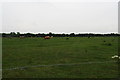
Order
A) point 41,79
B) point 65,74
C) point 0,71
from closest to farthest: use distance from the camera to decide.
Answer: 1. point 41,79
2. point 65,74
3. point 0,71

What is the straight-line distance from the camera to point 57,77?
10.2m

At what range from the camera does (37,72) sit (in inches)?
455

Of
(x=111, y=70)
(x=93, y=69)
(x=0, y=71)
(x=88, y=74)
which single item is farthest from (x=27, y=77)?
(x=111, y=70)

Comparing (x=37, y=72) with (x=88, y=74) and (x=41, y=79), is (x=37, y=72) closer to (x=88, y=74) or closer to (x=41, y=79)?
(x=41, y=79)

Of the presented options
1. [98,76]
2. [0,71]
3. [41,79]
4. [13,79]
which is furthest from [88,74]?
[0,71]

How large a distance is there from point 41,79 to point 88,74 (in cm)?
272

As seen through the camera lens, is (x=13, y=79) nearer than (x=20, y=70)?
Yes

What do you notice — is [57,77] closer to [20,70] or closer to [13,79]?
[13,79]

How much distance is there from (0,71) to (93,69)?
5.59 meters

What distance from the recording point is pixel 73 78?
33.0ft

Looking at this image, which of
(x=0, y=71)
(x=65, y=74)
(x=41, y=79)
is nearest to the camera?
(x=41, y=79)

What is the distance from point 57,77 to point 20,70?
2952mm

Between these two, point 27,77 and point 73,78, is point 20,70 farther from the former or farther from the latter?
point 73,78

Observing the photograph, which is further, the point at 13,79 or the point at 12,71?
the point at 12,71
